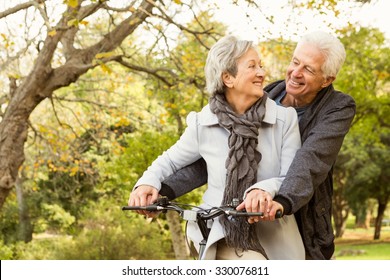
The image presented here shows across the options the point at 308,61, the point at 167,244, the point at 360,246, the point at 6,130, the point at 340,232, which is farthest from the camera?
the point at 340,232

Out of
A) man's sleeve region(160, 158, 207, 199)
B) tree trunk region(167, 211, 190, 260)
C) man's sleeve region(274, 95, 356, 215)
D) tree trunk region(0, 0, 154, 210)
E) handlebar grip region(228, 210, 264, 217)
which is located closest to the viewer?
handlebar grip region(228, 210, 264, 217)

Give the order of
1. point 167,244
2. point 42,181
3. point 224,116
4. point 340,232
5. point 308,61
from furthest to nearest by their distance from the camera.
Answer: point 340,232
point 42,181
point 167,244
point 308,61
point 224,116

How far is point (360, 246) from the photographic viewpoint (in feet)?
97.4

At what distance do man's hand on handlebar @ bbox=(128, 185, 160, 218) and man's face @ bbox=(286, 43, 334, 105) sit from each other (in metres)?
0.75

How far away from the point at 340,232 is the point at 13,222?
15276 millimetres

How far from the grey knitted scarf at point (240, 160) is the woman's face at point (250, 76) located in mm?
52

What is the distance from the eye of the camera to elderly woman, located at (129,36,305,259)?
2.54 metres

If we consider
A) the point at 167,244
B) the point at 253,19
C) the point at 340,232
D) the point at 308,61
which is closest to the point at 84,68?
the point at 253,19

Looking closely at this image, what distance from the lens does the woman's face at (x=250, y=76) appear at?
257 cm

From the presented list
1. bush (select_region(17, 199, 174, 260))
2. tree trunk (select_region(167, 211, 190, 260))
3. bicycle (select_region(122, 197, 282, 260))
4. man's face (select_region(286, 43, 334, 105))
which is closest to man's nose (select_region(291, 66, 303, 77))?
man's face (select_region(286, 43, 334, 105))

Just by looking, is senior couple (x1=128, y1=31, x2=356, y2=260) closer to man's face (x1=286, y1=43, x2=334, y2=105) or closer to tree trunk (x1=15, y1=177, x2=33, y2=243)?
man's face (x1=286, y1=43, x2=334, y2=105)

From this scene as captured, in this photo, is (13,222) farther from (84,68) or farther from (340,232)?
(84,68)

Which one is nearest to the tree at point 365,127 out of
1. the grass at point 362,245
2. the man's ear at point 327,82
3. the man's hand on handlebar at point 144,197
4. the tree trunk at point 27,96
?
the grass at point 362,245

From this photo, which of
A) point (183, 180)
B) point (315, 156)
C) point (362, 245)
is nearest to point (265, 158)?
point (315, 156)
